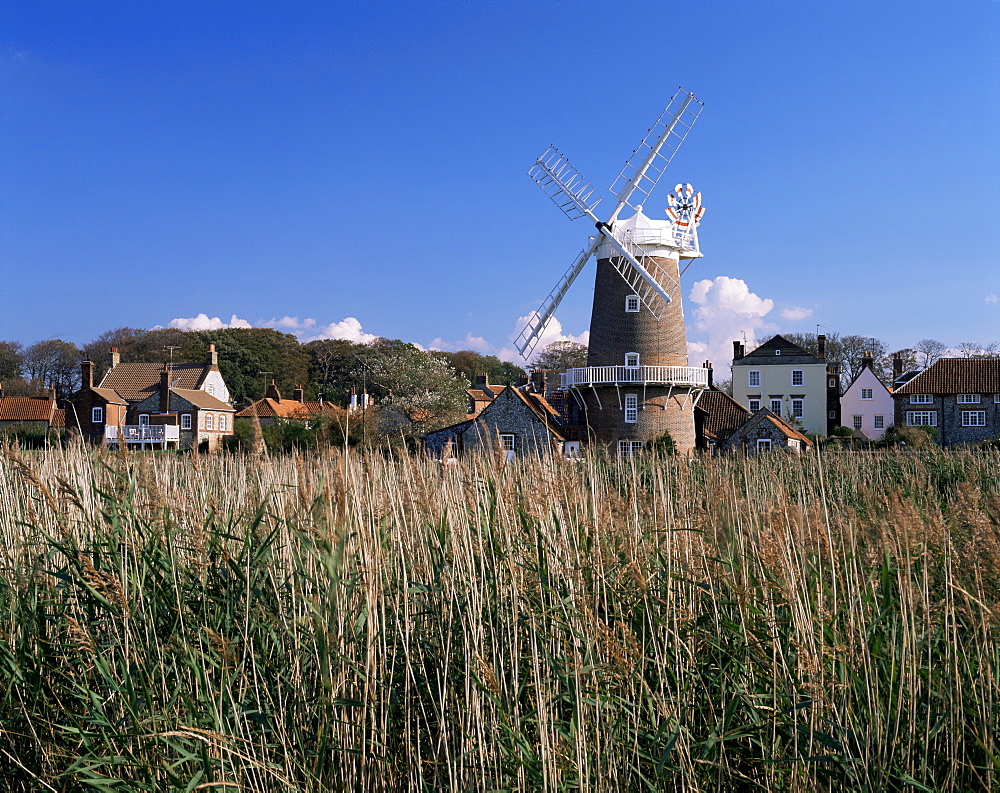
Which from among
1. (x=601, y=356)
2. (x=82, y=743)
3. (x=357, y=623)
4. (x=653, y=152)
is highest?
(x=653, y=152)

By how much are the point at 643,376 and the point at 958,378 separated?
32262mm

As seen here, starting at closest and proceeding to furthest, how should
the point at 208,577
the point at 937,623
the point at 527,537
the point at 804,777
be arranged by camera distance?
the point at 804,777, the point at 937,623, the point at 208,577, the point at 527,537

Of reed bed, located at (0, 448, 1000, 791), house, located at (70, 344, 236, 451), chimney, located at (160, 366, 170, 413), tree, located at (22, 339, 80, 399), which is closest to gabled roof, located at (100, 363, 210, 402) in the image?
house, located at (70, 344, 236, 451)

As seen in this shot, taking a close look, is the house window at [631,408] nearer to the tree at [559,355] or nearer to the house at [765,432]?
the house at [765,432]

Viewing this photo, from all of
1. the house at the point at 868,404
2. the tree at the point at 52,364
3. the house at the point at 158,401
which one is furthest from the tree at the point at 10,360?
the house at the point at 868,404

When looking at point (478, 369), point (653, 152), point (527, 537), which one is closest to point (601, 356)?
point (653, 152)

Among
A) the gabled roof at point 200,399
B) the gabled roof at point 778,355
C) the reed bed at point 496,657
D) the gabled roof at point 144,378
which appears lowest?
the reed bed at point 496,657

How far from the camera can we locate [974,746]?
9.46ft

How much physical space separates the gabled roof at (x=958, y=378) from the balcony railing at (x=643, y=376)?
28392 mm

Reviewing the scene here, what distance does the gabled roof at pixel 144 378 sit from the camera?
51938 mm

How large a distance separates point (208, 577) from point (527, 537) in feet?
5.19

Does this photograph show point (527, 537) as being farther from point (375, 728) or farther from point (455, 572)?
point (375, 728)

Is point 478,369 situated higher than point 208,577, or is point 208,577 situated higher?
point 478,369

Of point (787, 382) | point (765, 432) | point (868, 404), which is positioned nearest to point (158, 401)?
point (765, 432)
